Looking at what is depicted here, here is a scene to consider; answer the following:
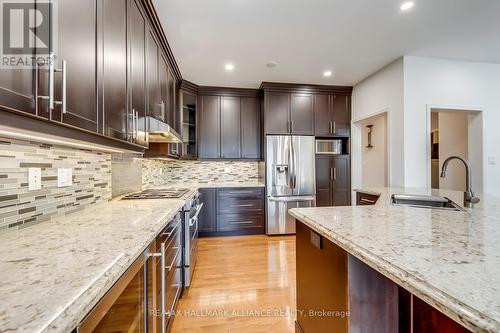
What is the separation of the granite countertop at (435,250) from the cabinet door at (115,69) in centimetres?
119

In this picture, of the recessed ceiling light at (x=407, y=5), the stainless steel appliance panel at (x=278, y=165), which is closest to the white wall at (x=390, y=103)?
the recessed ceiling light at (x=407, y=5)

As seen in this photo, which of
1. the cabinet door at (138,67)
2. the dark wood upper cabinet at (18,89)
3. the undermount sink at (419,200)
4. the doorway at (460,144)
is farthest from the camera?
the doorway at (460,144)

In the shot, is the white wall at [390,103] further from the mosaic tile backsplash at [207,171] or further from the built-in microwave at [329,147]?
the mosaic tile backsplash at [207,171]

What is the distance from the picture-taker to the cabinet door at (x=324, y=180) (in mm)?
3990

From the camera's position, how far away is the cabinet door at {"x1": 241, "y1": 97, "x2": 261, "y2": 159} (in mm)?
4086

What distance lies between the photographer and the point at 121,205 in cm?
170

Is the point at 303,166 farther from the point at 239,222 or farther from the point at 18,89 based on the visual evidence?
the point at 18,89

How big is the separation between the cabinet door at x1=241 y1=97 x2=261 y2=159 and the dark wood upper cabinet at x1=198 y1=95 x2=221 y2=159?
1.46ft

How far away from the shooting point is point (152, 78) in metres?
2.12

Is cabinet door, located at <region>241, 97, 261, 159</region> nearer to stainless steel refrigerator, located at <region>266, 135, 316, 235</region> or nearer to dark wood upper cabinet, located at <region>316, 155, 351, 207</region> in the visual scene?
stainless steel refrigerator, located at <region>266, 135, 316, 235</region>

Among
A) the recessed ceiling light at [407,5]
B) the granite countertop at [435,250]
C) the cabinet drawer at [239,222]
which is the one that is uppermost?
the recessed ceiling light at [407,5]

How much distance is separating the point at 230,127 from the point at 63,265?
353 cm

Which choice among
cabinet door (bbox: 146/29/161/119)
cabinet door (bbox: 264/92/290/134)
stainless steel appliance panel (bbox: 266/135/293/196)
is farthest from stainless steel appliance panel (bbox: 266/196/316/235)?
cabinet door (bbox: 146/29/161/119)

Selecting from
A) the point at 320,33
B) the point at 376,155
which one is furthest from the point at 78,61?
the point at 376,155
